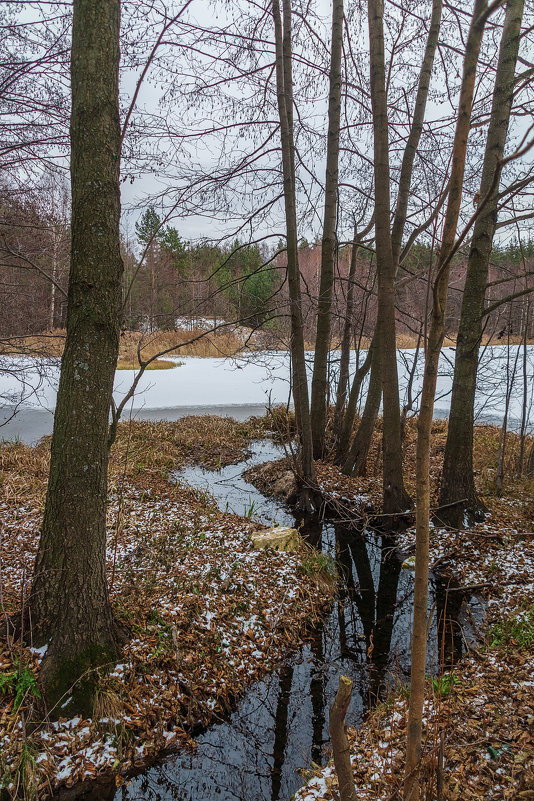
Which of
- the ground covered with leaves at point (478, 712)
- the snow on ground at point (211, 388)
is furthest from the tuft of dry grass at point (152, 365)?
the ground covered with leaves at point (478, 712)

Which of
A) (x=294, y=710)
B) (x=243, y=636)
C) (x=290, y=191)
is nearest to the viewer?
(x=294, y=710)

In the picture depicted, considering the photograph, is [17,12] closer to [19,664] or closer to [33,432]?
[19,664]

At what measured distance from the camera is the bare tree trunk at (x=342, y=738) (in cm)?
128

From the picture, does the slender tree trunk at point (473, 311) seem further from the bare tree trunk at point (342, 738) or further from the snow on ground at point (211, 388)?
the snow on ground at point (211, 388)

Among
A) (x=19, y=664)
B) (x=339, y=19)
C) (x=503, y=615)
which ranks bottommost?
A: (x=503, y=615)

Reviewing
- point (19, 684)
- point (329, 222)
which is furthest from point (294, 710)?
point (329, 222)

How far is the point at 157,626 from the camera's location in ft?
11.3

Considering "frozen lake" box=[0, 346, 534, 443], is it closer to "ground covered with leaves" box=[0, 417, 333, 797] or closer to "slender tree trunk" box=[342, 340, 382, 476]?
"slender tree trunk" box=[342, 340, 382, 476]

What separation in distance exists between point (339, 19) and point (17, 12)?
427 cm

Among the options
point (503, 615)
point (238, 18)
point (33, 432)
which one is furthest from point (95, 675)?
point (33, 432)

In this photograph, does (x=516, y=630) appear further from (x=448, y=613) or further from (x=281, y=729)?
(x=281, y=729)

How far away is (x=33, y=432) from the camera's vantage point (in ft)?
34.6

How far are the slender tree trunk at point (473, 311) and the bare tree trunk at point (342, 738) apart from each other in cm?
410

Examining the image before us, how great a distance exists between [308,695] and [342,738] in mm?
2236
